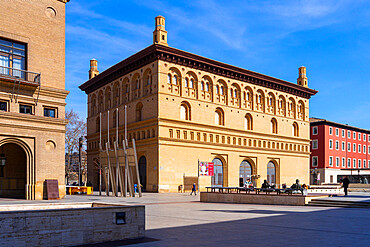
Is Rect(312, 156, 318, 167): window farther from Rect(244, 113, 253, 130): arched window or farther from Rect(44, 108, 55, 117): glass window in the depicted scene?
Rect(44, 108, 55, 117): glass window

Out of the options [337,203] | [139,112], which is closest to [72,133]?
[139,112]

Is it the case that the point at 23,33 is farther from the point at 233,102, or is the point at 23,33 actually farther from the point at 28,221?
the point at 233,102

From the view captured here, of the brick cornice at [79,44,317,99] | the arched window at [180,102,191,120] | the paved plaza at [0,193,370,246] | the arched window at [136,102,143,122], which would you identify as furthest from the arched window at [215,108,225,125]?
the paved plaza at [0,193,370,246]

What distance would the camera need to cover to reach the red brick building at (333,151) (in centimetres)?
8000

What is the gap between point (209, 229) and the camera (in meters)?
13.3

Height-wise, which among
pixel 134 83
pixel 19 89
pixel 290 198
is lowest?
pixel 290 198

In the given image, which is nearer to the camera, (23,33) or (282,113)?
(23,33)

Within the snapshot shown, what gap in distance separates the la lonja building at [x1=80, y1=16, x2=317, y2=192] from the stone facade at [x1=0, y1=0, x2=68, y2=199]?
57.9ft

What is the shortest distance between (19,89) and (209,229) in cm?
2206

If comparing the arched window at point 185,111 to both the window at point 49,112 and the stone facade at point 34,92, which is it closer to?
the stone facade at point 34,92

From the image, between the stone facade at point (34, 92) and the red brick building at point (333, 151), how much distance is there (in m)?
55.8

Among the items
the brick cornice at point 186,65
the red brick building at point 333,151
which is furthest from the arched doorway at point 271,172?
the red brick building at point 333,151

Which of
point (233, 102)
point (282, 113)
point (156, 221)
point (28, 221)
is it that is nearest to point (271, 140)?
point (282, 113)

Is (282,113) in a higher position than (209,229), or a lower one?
higher
